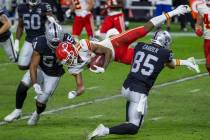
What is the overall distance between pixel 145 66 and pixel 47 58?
1.67 meters

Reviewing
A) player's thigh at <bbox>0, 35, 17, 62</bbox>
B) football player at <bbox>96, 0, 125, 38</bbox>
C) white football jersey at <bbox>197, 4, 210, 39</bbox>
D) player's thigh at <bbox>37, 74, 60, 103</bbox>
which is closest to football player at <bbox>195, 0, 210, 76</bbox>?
white football jersey at <bbox>197, 4, 210, 39</bbox>

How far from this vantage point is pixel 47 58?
12125 mm

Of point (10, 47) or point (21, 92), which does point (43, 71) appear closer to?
point (21, 92)

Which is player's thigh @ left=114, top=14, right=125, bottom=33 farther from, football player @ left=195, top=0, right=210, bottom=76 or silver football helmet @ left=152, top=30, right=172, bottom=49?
A: silver football helmet @ left=152, top=30, right=172, bottom=49

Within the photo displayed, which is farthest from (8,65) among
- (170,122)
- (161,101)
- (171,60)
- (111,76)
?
(171,60)

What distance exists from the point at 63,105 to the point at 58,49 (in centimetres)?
319

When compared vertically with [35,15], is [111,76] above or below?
below

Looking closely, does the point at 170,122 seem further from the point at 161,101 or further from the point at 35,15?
the point at 35,15

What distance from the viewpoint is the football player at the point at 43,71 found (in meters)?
11.8

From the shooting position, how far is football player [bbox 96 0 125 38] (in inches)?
802

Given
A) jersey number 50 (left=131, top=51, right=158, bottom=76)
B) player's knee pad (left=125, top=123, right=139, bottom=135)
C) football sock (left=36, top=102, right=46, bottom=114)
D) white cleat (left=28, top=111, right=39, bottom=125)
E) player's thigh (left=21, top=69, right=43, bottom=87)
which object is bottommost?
white cleat (left=28, top=111, right=39, bottom=125)

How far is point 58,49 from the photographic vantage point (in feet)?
37.4

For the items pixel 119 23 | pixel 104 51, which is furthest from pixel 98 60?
pixel 119 23

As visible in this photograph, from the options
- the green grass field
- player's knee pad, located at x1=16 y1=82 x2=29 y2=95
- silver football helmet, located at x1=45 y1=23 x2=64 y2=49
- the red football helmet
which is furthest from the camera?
player's knee pad, located at x1=16 y1=82 x2=29 y2=95
